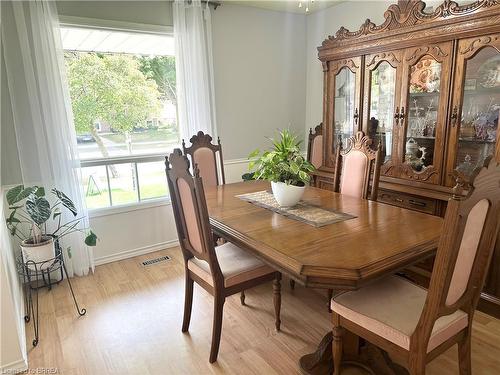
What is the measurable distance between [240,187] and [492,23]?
6.59ft

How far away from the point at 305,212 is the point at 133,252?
205 centimetres

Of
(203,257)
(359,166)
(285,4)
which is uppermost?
(285,4)

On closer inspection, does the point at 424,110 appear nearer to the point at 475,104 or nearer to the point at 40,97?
the point at 475,104

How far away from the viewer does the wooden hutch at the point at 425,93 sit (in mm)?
2268

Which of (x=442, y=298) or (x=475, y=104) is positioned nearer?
(x=442, y=298)

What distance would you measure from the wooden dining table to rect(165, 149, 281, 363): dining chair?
0.15m

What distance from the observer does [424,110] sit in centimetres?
265

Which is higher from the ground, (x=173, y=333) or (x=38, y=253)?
(x=38, y=253)

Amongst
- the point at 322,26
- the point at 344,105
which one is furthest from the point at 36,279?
the point at 322,26

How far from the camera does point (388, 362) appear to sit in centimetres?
177

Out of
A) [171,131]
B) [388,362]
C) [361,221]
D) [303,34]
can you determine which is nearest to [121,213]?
[171,131]

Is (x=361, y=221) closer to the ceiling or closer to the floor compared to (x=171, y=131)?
closer to the floor

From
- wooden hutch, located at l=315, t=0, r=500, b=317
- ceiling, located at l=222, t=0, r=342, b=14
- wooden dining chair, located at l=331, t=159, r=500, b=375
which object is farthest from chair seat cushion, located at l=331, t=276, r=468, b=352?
ceiling, located at l=222, t=0, r=342, b=14

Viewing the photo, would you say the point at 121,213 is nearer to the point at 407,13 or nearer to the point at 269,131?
the point at 269,131
